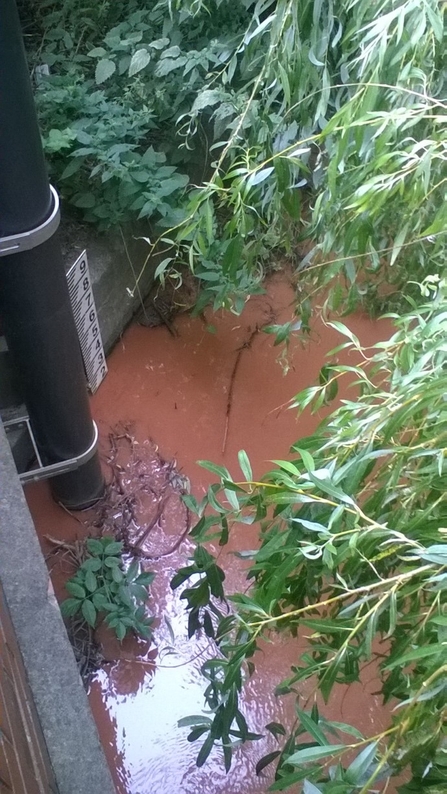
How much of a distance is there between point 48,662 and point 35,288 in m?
0.74

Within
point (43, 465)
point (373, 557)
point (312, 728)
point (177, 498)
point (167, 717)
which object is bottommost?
point (167, 717)

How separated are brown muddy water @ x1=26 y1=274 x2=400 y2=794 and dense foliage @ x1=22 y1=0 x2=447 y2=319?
13.2 inches

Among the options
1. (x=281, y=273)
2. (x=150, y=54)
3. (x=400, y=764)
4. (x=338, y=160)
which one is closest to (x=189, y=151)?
(x=150, y=54)

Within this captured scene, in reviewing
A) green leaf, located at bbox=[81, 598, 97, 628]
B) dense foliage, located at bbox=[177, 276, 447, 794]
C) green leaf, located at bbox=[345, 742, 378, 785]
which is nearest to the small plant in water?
green leaf, located at bbox=[81, 598, 97, 628]

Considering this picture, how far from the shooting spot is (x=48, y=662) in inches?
45.9

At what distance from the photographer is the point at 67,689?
3.80 feet

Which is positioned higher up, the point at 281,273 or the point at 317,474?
the point at 317,474

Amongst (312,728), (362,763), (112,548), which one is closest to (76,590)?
(112,548)

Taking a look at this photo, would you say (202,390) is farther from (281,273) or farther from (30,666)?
(30,666)

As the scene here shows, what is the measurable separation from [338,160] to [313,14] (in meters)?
0.40

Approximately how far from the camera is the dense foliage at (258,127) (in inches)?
35.5

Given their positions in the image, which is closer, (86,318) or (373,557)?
(373,557)

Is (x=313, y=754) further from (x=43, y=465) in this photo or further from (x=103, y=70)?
(x=103, y=70)

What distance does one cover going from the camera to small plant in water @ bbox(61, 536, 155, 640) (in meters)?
1.62
